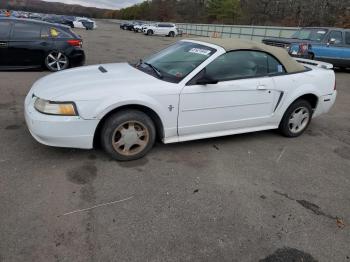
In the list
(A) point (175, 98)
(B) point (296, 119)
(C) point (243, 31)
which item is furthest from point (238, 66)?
(C) point (243, 31)

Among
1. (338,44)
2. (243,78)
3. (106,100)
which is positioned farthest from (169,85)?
(338,44)

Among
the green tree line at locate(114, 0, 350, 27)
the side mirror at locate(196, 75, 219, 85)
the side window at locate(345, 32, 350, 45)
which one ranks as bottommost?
the side mirror at locate(196, 75, 219, 85)

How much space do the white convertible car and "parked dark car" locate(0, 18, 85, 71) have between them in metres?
5.02

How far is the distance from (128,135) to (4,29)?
6662 mm

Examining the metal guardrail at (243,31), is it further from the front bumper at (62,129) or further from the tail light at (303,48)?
the front bumper at (62,129)

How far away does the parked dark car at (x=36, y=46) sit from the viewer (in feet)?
27.8

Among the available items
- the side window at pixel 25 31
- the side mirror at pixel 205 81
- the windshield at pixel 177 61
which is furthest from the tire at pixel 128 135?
the side window at pixel 25 31

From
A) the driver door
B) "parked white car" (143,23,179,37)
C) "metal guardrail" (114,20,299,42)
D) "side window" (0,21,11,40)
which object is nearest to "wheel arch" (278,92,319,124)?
the driver door

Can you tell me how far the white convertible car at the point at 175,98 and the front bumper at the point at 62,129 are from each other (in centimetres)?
1

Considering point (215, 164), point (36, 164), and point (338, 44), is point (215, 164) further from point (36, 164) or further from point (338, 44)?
point (338, 44)

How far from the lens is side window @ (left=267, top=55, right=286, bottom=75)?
4.70 metres

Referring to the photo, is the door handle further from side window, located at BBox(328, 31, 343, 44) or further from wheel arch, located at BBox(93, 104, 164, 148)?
side window, located at BBox(328, 31, 343, 44)

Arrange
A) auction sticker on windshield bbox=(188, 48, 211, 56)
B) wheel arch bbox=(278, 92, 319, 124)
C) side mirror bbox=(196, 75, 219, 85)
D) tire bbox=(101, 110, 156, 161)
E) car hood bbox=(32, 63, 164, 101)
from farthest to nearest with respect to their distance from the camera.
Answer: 1. wheel arch bbox=(278, 92, 319, 124)
2. auction sticker on windshield bbox=(188, 48, 211, 56)
3. side mirror bbox=(196, 75, 219, 85)
4. tire bbox=(101, 110, 156, 161)
5. car hood bbox=(32, 63, 164, 101)

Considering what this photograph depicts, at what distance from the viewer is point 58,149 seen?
4102 mm
